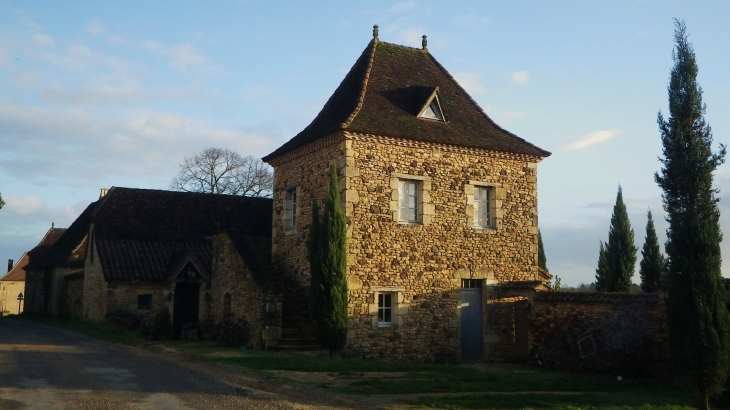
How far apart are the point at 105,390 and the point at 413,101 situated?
11540 mm

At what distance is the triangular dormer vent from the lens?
741 inches

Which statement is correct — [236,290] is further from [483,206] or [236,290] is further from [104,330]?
[483,206]

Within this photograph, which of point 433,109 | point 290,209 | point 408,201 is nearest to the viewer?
point 408,201

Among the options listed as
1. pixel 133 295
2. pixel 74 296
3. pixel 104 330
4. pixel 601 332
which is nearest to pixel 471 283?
pixel 601 332

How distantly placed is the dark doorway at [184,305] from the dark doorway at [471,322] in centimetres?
875

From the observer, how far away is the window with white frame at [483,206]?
62.3ft

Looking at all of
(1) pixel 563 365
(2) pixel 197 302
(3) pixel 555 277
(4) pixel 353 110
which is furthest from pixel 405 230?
(3) pixel 555 277

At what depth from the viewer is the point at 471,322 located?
18.4 meters

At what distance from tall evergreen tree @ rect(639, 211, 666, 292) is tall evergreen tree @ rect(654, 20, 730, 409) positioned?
55.9 ft

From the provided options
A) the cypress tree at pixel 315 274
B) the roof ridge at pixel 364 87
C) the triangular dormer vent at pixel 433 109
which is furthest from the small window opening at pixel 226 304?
the triangular dormer vent at pixel 433 109

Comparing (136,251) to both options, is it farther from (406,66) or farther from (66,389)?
(66,389)

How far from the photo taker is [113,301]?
81.7 ft

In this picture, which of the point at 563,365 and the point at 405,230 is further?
the point at 405,230

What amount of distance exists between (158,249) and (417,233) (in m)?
13.4
